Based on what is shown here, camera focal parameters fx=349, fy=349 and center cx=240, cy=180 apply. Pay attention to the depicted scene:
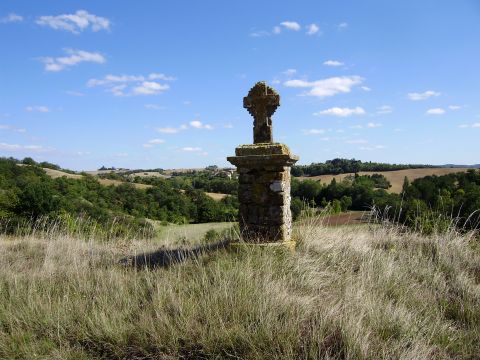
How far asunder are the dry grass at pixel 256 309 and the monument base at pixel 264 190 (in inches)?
19.3

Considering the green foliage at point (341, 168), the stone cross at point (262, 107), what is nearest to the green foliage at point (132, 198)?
the green foliage at point (341, 168)

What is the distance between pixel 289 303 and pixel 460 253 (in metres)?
3.63

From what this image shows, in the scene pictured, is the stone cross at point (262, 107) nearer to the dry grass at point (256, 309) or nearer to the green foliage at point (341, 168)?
the dry grass at point (256, 309)

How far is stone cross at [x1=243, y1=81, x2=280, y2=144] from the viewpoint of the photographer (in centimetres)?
561

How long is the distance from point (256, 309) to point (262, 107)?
11.4 ft

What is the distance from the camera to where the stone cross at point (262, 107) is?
18.4 feet

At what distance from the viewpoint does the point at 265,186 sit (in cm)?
529

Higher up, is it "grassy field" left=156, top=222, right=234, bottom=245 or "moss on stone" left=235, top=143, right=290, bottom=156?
"moss on stone" left=235, top=143, right=290, bottom=156

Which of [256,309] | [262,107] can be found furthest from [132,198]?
[256,309]

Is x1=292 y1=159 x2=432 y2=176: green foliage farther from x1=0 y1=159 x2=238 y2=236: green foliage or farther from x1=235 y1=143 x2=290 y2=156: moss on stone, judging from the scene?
x1=235 y1=143 x2=290 y2=156: moss on stone

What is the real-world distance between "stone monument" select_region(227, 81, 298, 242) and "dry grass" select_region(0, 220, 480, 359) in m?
0.50

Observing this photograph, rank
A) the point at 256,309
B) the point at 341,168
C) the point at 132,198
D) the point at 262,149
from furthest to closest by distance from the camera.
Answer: the point at 341,168 → the point at 132,198 → the point at 262,149 → the point at 256,309

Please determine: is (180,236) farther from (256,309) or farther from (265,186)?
(256,309)

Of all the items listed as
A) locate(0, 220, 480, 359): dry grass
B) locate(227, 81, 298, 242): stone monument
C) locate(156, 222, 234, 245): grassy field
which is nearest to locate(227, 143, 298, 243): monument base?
locate(227, 81, 298, 242): stone monument
